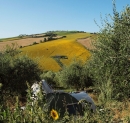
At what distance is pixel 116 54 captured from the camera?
1220 cm

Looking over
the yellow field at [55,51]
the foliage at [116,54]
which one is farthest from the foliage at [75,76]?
the yellow field at [55,51]

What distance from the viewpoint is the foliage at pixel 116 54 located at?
11.7 meters

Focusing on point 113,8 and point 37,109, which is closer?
point 37,109

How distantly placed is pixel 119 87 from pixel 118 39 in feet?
7.97

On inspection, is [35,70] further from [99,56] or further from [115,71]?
[115,71]

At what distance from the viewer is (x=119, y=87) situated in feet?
39.3

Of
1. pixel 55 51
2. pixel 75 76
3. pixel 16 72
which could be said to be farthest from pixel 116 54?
pixel 55 51

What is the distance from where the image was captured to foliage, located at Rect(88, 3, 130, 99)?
11655mm

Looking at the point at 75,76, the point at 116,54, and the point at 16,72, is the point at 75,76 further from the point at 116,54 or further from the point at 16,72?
the point at 116,54

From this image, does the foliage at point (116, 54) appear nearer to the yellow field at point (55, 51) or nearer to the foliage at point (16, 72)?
the foliage at point (16, 72)

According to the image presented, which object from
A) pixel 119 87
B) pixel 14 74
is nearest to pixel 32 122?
pixel 119 87

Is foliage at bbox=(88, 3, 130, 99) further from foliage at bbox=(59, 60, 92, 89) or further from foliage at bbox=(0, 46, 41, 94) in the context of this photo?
foliage at bbox=(59, 60, 92, 89)

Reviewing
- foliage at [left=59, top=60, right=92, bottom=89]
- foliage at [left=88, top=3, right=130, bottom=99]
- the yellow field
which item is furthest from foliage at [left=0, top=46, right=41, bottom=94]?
the yellow field

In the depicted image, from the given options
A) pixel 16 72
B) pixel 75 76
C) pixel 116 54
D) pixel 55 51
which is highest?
pixel 116 54
